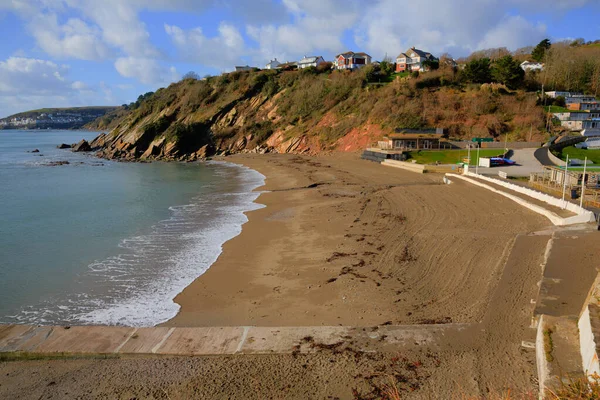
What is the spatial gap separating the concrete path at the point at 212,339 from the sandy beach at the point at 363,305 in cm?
22

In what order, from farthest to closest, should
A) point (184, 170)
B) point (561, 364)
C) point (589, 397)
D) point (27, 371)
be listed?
point (184, 170)
point (27, 371)
point (561, 364)
point (589, 397)

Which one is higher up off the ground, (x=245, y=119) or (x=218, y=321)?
(x=245, y=119)

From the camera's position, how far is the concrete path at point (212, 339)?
8.45 metres

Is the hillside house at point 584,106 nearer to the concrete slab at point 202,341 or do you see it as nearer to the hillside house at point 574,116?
the hillside house at point 574,116

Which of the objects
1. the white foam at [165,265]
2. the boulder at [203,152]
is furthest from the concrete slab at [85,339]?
the boulder at [203,152]

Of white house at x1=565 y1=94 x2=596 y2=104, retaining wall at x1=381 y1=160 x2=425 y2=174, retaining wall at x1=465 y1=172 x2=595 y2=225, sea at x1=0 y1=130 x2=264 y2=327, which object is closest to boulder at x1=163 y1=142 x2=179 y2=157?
sea at x1=0 y1=130 x2=264 y2=327

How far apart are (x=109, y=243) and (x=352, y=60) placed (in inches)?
2868

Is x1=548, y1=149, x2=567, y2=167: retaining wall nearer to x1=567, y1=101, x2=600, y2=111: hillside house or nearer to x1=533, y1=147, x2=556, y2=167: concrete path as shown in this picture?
x1=533, y1=147, x2=556, y2=167: concrete path

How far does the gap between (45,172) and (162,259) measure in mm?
38736

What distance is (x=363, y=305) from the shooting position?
10.7m

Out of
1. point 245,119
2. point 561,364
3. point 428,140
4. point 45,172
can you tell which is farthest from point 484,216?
point 245,119

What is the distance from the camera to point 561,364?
21.8 ft

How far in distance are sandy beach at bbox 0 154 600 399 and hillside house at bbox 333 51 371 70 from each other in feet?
213

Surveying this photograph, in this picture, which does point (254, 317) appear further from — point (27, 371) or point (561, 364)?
point (561, 364)
